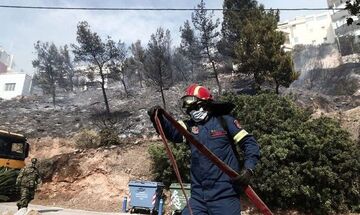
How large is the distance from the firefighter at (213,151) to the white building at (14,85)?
236 feet

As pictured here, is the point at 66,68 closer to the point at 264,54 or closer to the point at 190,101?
the point at 264,54

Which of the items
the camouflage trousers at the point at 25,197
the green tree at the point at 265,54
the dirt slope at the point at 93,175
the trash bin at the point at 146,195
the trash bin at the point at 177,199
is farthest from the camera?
the green tree at the point at 265,54

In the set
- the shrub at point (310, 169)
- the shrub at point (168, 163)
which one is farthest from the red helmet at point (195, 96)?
the shrub at point (168, 163)

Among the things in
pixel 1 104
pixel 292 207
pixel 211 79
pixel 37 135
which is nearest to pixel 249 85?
pixel 211 79

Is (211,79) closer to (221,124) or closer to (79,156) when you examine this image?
(79,156)

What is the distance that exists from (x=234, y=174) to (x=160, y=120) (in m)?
0.90

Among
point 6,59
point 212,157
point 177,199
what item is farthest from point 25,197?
point 6,59

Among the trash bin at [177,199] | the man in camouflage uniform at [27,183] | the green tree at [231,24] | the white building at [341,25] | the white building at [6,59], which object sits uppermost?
the white building at [6,59]

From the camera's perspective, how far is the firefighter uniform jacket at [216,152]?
12.8 feet

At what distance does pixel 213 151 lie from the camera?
402cm

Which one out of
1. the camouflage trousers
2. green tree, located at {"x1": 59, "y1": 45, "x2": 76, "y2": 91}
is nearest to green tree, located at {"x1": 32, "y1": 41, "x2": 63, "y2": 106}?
green tree, located at {"x1": 59, "y1": 45, "x2": 76, "y2": 91}

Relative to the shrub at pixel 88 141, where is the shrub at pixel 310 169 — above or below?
below

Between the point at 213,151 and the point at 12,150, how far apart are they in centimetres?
1463

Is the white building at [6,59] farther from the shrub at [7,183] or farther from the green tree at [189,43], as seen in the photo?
the shrub at [7,183]
